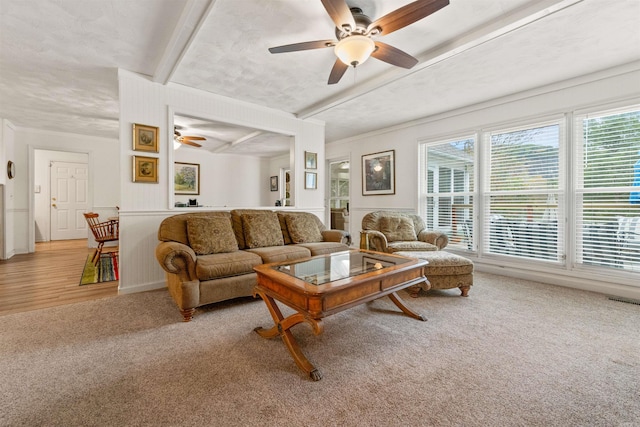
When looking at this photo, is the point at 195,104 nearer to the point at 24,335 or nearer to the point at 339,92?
the point at 339,92

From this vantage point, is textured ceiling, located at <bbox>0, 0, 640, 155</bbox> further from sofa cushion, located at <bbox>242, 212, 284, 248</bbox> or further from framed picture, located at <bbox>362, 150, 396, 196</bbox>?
sofa cushion, located at <bbox>242, 212, 284, 248</bbox>

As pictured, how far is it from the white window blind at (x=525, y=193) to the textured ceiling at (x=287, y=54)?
2.36 ft

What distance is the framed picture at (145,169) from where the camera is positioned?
3.20m

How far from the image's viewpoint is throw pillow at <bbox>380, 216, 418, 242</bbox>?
405 centimetres

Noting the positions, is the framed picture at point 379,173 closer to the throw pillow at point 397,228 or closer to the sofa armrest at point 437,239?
the throw pillow at point 397,228

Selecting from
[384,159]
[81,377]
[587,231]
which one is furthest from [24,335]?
[587,231]

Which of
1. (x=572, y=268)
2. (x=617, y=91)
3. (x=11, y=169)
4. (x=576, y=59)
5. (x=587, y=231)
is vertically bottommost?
(x=572, y=268)

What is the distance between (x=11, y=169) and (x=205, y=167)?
352 cm

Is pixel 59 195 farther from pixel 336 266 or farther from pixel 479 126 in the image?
pixel 479 126

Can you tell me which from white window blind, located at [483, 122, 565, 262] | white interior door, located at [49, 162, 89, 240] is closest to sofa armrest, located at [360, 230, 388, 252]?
white window blind, located at [483, 122, 565, 262]

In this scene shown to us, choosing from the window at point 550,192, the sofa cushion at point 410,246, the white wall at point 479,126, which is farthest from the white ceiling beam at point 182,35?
the window at point 550,192

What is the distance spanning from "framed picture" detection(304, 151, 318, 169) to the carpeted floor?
3.26 metres

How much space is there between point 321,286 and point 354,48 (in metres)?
1.78

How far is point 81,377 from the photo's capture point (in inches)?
63.9
